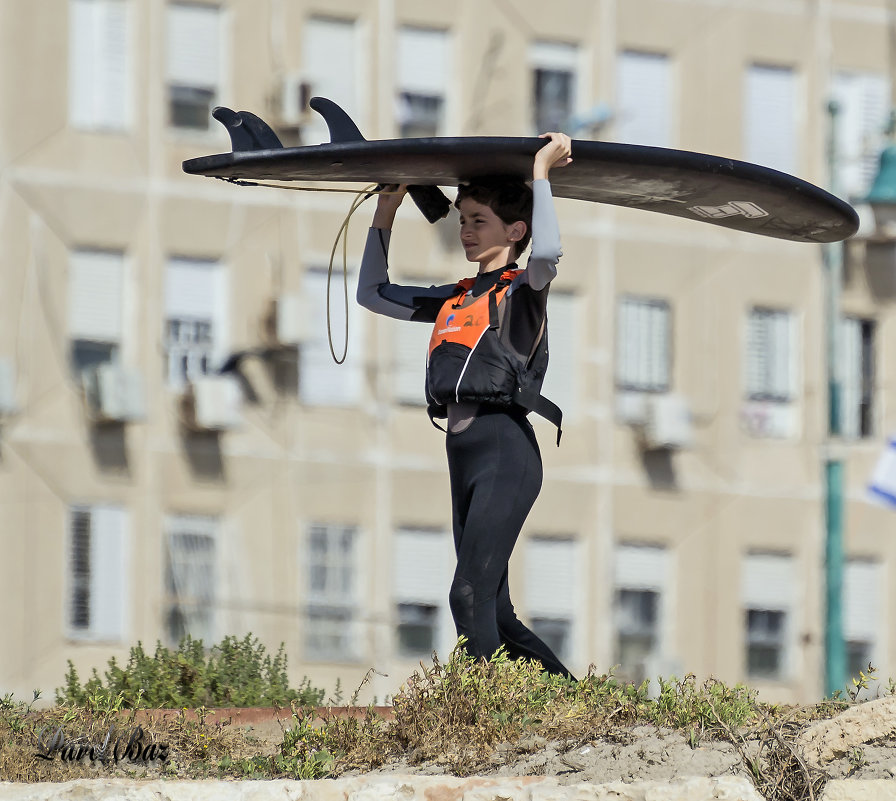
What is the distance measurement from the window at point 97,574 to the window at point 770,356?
943cm

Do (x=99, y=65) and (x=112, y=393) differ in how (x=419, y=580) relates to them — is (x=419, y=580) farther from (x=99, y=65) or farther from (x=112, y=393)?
(x=99, y=65)

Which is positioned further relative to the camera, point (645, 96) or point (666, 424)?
point (645, 96)

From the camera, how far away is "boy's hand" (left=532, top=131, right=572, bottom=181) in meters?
10.6

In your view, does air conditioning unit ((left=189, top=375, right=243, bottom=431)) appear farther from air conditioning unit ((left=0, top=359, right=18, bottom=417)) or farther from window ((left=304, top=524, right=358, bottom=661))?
air conditioning unit ((left=0, top=359, right=18, bottom=417))

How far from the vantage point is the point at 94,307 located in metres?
30.6

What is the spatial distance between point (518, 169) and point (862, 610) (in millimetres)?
25416

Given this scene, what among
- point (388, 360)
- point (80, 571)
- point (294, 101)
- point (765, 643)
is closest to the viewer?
point (80, 571)

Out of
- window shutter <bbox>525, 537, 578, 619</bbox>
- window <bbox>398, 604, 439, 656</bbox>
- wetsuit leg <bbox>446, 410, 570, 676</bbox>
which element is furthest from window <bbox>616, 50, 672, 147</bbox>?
wetsuit leg <bbox>446, 410, 570, 676</bbox>

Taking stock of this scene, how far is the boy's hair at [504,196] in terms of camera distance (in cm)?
1097

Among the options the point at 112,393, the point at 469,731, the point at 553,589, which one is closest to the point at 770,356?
the point at 553,589

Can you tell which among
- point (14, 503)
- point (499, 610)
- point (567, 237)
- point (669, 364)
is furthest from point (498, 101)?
point (499, 610)

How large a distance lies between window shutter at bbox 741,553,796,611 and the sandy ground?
24964 mm

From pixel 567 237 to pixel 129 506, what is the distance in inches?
273
